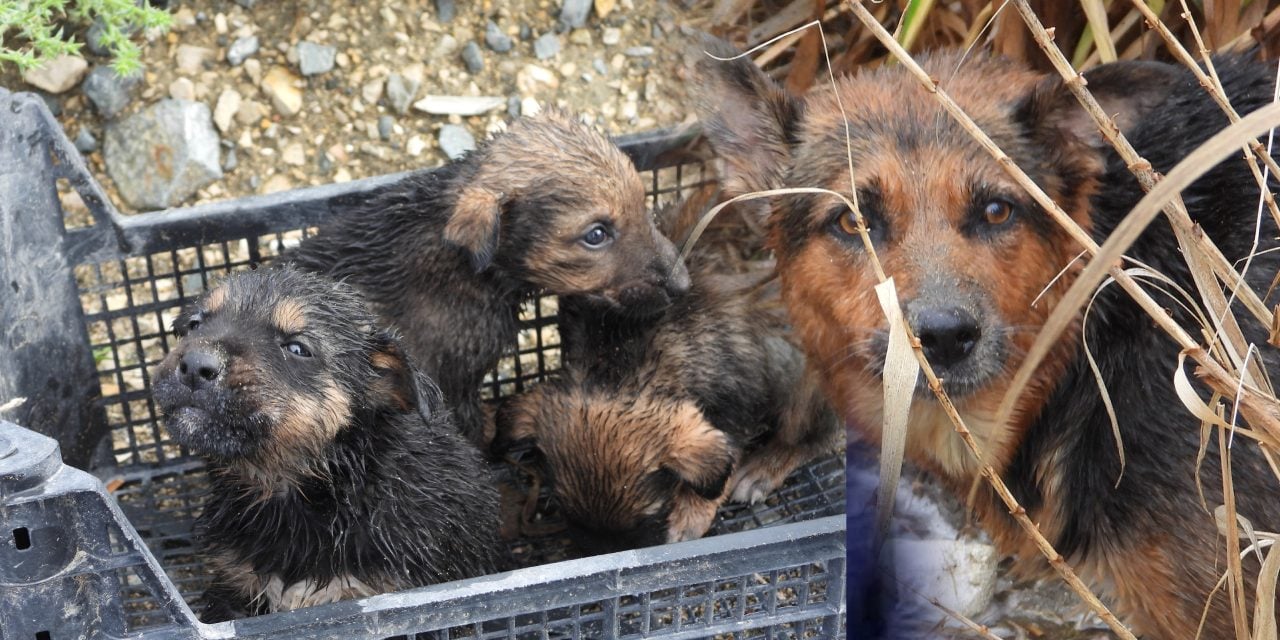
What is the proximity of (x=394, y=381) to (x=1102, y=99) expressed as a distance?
5.72ft

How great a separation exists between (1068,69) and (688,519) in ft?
7.02

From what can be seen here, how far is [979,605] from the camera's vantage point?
394cm

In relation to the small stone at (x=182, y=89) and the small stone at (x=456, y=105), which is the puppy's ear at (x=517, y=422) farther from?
the small stone at (x=182, y=89)

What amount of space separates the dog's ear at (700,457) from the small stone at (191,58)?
9.95ft

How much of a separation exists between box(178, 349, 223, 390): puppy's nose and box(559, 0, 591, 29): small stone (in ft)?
11.0

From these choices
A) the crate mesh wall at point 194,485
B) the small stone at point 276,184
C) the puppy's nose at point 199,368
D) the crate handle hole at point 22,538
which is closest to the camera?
the crate handle hole at point 22,538

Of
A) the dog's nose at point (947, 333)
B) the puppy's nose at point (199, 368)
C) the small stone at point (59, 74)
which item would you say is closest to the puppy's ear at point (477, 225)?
the puppy's nose at point (199, 368)

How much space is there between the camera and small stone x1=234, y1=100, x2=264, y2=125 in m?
5.56

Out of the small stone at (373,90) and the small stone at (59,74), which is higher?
the small stone at (59,74)

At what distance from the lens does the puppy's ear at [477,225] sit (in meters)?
3.61

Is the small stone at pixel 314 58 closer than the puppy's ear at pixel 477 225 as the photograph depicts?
No

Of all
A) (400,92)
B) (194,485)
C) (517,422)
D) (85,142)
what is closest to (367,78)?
(400,92)

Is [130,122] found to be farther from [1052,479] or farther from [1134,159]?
[1134,159]

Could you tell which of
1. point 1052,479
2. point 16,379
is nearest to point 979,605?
point 1052,479
